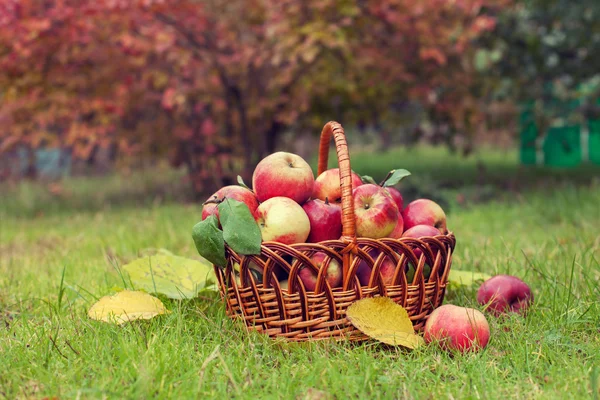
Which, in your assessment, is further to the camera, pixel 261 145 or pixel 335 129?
pixel 261 145

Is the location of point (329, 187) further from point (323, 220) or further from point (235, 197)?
point (235, 197)

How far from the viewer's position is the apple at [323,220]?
188 centimetres

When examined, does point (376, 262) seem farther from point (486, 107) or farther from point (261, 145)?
point (486, 107)

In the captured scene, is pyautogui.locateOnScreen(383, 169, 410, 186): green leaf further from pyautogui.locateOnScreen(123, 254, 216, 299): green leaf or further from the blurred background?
the blurred background

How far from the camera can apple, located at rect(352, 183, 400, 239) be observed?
187 cm

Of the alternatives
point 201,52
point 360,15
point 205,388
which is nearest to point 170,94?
point 201,52

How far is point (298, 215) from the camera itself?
5.99 feet

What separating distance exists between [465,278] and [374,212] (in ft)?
2.38

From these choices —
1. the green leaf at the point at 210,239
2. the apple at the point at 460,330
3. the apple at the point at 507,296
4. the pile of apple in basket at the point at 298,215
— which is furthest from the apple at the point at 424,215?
the green leaf at the point at 210,239

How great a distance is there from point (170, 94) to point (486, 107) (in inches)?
124

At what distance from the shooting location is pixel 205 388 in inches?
60.1

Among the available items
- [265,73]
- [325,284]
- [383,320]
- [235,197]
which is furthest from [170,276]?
[265,73]

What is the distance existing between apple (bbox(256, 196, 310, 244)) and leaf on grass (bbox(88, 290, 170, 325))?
1.46 feet

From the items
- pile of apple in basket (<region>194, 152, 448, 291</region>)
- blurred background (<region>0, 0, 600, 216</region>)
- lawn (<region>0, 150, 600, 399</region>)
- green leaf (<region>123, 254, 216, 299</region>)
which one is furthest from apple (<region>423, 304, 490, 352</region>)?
blurred background (<region>0, 0, 600, 216</region>)
